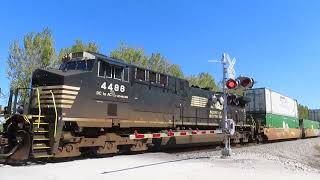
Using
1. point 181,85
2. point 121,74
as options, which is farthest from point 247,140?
point 121,74

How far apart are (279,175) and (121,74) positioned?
718 centimetres

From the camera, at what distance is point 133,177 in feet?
31.1

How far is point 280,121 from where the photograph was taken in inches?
1174

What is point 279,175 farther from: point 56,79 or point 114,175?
point 56,79

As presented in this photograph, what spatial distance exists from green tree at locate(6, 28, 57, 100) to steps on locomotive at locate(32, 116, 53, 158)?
1953 cm

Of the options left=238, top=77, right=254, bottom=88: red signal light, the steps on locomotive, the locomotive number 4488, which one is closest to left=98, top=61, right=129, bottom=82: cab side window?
the locomotive number 4488

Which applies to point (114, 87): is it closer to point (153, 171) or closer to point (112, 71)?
point (112, 71)

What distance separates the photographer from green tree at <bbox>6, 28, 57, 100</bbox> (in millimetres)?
30875

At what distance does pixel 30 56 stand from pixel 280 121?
21118 millimetres

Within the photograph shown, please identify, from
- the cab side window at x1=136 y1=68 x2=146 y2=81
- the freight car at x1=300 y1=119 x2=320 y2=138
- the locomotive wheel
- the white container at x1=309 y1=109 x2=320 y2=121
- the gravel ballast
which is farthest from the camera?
the white container at x1=309 y1=109 x2=320 y2=121

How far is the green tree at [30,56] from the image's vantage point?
3088 centimetres

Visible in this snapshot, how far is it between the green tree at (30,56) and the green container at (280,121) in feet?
60.6

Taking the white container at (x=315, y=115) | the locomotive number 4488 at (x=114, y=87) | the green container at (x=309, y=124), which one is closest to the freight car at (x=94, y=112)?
the locomotive number 4488 at (x=114, y=87)

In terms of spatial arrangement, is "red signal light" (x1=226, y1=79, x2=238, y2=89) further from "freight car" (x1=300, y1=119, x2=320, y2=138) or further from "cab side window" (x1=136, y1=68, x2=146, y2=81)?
"freight car" (x1=300, y1=119, x2=320, y2=138)
